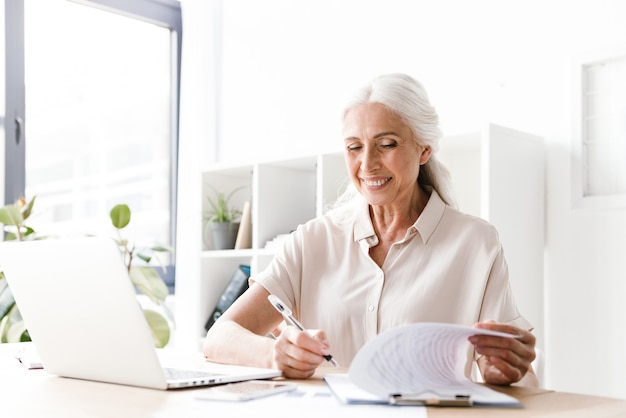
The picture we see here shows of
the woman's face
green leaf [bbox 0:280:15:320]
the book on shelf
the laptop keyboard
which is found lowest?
green leaf [bbox 0:280:15:320]

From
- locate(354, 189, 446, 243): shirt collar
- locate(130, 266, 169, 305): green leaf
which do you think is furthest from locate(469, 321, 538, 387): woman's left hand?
locate(130, 266, 169, 305): green leaf

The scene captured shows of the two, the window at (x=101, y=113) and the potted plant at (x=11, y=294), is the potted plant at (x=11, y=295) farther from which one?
the window at (x=101, y=113)

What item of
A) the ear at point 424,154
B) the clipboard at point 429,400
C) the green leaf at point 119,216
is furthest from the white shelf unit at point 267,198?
the clipboard at point 429,400

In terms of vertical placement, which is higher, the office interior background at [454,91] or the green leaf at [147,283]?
the office interior background at [454,91]

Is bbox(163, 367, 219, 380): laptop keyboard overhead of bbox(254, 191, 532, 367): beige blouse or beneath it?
beneath

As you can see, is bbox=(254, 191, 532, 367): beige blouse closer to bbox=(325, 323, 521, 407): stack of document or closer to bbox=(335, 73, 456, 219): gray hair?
bbox=(335, 73, 456, 219): gray hair

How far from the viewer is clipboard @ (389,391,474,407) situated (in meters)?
1.06

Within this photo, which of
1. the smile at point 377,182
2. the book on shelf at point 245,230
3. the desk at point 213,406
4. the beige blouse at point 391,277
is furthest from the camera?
the book on shelf at point 245,230

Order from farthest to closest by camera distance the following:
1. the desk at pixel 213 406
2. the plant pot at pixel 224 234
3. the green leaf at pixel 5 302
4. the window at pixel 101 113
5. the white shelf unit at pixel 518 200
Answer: the window at pixel 101 113, the plant pot at pixel 224 234, the green leaf at pixel 5 302, the white shelf unit at pixel 518 200, the desk at pixel 213 406

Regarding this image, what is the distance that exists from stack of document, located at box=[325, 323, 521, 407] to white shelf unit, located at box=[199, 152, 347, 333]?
2125 mm

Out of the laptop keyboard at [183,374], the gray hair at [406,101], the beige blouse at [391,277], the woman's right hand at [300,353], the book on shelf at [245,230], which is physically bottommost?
the laptop keyboard at [183,374]

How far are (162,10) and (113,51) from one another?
0.38m

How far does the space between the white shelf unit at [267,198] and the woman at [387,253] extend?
3.92 ft

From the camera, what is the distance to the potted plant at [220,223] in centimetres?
384
